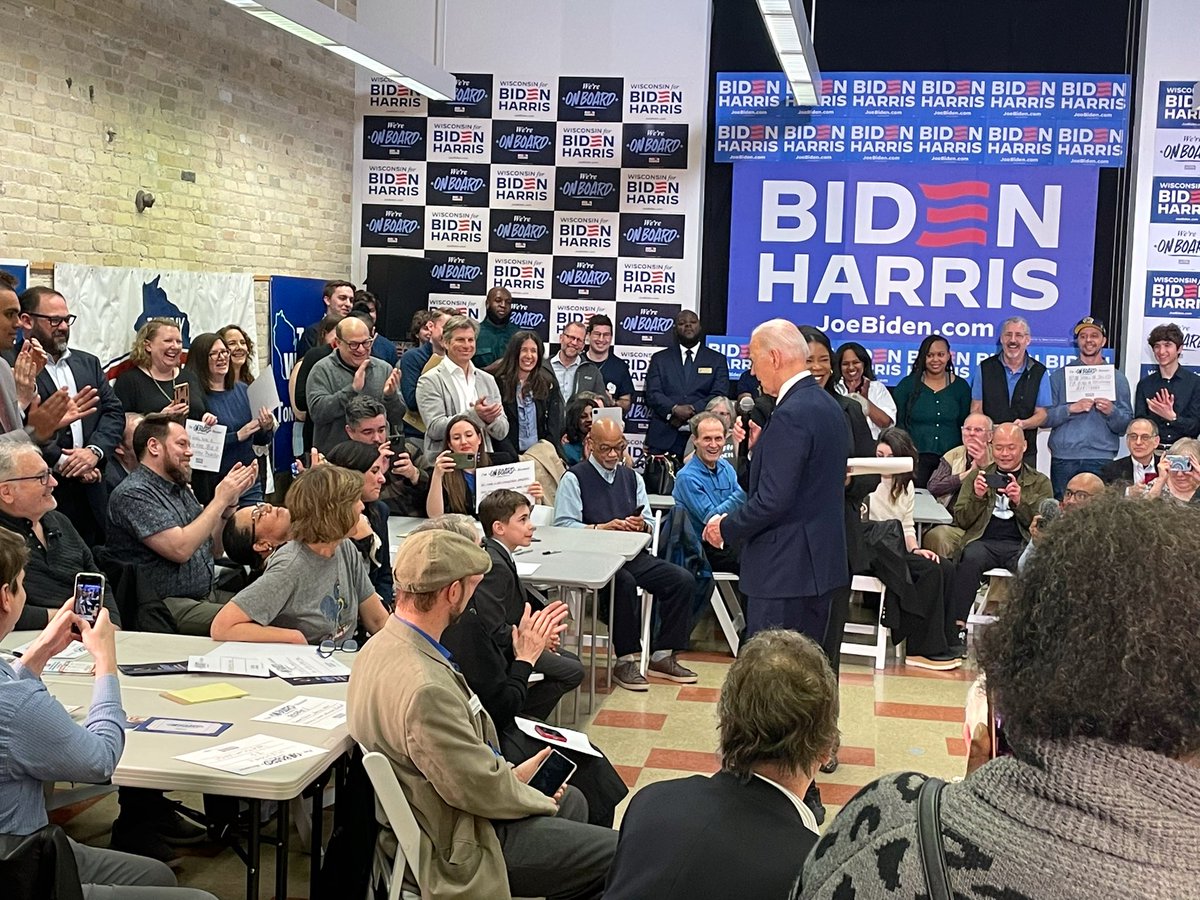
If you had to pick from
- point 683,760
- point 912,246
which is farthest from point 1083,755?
point 912,246

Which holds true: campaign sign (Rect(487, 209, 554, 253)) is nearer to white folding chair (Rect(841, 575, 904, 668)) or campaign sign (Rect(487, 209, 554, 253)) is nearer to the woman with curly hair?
Result: white folding chair (Rect(841, 575, 904, 668))

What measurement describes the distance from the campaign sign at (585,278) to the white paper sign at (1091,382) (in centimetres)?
360

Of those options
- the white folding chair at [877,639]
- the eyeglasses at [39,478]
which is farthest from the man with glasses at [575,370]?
the eyeglasses at [39,478]

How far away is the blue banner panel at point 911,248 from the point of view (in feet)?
31.6

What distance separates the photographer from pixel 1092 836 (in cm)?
101

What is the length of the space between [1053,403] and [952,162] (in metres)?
2.16

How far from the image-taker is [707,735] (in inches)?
217

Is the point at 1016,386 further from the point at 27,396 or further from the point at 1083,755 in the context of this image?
the point at 1083,755

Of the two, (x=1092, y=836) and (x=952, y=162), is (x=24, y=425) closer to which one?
(x=1092, y=836)

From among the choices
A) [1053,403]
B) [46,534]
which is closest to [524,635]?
[46,534]

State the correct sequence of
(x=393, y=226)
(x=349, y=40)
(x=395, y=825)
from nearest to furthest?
(x=395, y=825), (x=349, y=40), (x=393, y=226)

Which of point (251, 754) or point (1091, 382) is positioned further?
point (1091, 382)

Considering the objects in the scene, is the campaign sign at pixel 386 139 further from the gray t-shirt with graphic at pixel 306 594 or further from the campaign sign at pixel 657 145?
the gray t-shirt with graphic at pixel 306 594

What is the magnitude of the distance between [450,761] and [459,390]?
4502 mm
